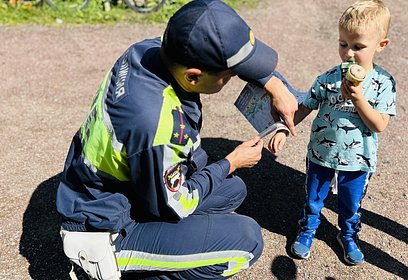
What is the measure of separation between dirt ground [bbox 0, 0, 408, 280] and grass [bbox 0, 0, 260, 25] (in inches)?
7.8

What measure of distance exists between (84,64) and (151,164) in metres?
3.73

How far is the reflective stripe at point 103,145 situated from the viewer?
250 cm

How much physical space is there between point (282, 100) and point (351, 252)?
3.91 ft

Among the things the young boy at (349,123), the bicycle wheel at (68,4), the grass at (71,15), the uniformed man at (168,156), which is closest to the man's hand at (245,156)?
the uniformed man at (168,156)

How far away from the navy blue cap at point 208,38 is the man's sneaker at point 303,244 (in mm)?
1511

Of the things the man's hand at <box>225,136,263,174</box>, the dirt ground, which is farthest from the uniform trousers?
the dirt ground

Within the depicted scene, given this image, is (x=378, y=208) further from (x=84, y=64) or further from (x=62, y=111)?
(x=84, y=64)

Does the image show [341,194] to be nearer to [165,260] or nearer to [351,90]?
[351,90]

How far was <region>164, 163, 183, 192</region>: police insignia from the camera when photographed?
2.51 metres

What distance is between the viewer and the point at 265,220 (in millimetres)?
3832

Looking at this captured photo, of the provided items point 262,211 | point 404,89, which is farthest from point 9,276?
point 404,89

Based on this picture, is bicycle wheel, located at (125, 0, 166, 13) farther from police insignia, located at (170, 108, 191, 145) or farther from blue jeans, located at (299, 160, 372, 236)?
police insignia, located at (170, 108, 191, 145)

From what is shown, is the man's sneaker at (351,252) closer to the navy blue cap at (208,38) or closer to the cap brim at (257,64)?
the cap brim at (257,64)

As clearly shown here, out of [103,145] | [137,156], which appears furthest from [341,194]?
[103,145]
